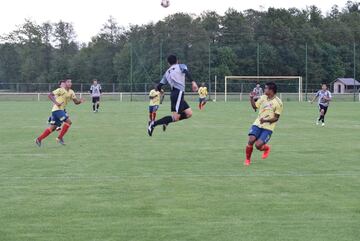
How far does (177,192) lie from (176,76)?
5184 mm

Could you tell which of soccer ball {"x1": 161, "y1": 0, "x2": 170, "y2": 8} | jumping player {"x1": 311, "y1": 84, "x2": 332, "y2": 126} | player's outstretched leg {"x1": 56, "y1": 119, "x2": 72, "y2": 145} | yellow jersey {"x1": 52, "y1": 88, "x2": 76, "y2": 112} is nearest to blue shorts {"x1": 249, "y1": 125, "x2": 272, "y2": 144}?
yellow jersey {"x1": 52, "y1": 88, "x2": 76, "y2": 112}

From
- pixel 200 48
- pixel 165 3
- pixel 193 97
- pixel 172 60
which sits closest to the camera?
pixel 172 60

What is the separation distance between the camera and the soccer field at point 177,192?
722 centimetres

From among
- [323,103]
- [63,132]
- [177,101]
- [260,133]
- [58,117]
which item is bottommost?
[63,132]

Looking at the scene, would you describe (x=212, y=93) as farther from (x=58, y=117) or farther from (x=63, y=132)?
(x=58, y=117)

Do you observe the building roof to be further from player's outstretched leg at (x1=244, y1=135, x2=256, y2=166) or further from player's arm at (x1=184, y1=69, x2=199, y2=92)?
player's outstretched leg at (x1=244, y1=135, x2=256, y2=166)

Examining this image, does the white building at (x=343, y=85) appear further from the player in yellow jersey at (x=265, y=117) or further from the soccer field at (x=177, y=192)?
the player in yellow jersey at (x=265, y=117)

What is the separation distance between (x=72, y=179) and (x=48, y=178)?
0.45m

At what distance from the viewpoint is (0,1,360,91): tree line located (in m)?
69.3

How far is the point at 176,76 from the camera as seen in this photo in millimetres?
14375

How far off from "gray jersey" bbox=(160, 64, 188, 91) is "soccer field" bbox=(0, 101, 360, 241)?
161cm

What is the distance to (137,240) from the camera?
6.81 meters

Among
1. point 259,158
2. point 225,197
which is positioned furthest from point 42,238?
point 259,158

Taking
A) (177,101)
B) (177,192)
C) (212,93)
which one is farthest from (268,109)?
(212,93)
